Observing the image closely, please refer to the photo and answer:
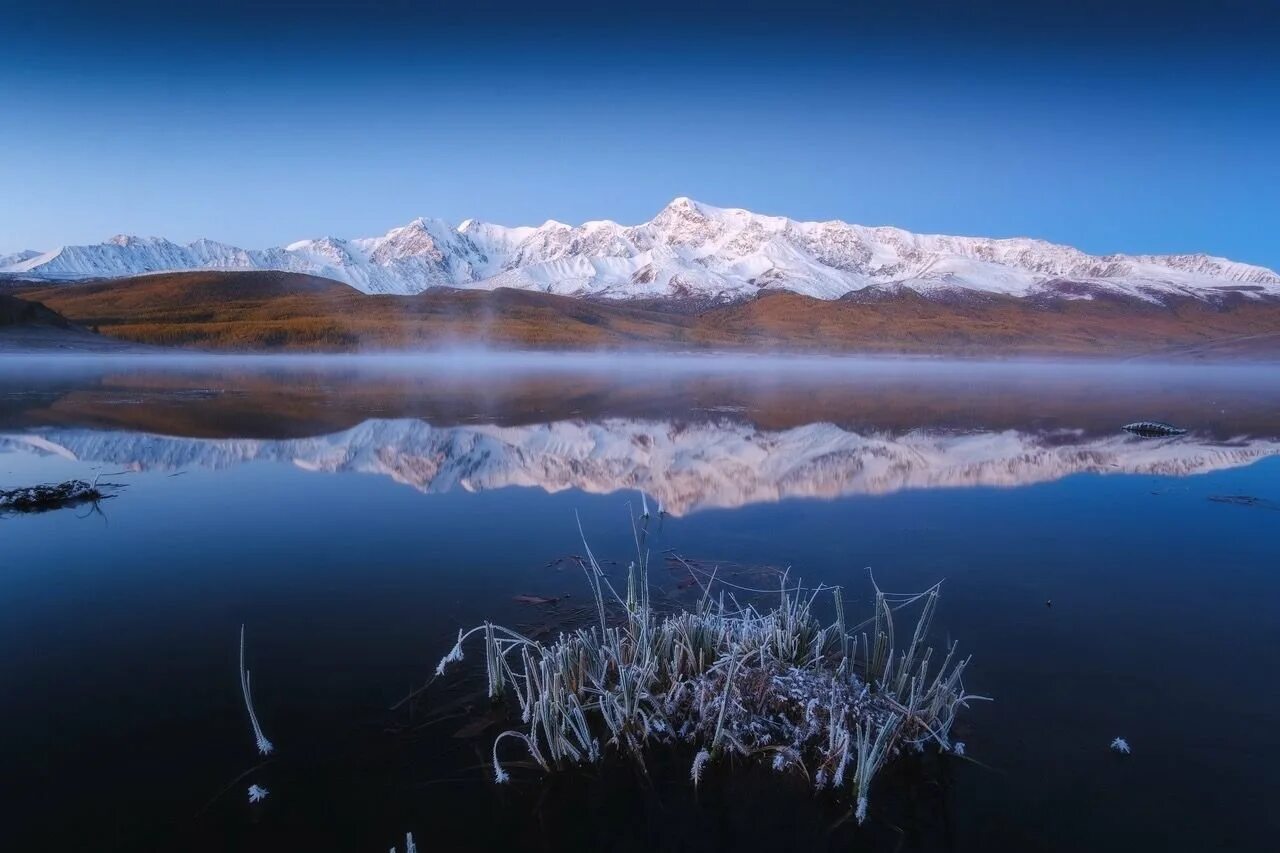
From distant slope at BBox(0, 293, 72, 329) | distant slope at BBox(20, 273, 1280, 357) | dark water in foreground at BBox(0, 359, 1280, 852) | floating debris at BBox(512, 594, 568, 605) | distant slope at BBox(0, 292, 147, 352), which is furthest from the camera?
distant slope at BBox(20, 273, 1280, 357)

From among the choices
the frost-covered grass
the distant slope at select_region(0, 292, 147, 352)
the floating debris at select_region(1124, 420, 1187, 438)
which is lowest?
the distant slope at select_region(0, 292, 147, 352)

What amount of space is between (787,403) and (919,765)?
20.5m

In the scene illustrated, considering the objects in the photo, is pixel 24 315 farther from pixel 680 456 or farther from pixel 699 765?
pixel 699 765

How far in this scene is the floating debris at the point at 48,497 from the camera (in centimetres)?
880

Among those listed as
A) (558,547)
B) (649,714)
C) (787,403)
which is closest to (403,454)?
(558,547)

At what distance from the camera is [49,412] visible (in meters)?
17.4

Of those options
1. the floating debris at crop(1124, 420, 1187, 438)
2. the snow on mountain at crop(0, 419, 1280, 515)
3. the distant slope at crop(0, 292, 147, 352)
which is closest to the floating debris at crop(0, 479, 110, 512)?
the snow on mountain at crop(0, 419, 1280, 515)

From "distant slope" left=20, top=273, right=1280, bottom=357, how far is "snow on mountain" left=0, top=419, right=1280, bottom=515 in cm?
5715

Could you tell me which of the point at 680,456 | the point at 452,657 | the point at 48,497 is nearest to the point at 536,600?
the point at 452,657

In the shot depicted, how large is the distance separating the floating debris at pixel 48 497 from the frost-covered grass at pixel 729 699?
6.87 metres

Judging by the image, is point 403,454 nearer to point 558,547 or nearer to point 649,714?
point 558,547

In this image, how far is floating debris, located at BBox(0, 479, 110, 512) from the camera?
8.80m

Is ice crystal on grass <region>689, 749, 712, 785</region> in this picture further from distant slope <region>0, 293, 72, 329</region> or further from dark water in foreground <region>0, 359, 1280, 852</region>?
distant slope <region>0, 293, 72, 329</region>

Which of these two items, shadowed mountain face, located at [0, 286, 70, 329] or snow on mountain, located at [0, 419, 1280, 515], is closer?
snow on mountain, located at [0, 419, 1280, 515]
